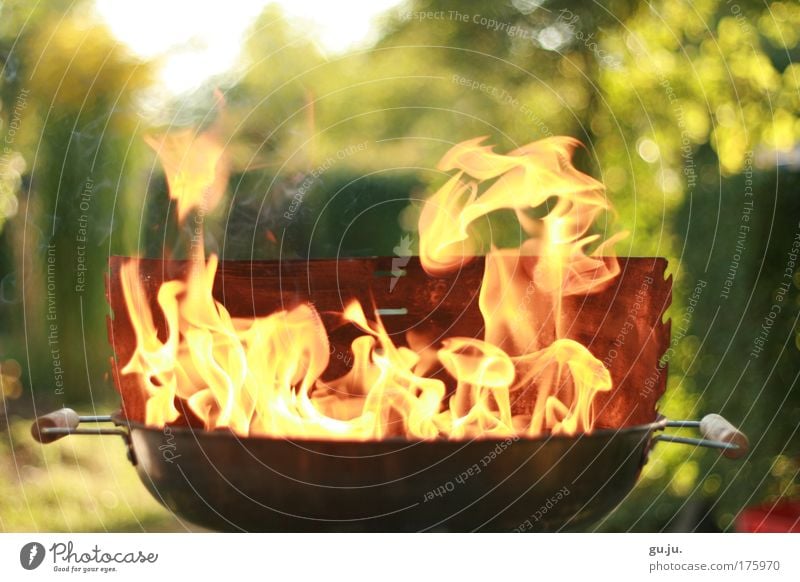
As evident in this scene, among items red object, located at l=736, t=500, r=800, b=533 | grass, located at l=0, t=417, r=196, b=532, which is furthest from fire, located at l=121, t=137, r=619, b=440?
red object, located at l=736, t=500, r=800, b=533

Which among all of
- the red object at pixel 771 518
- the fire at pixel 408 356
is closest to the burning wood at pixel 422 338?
the fire at pixel 408 356

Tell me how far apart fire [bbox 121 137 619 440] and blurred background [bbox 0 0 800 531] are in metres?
0.38

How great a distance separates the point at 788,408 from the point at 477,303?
91cm

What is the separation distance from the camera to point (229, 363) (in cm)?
153

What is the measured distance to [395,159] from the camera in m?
2.05

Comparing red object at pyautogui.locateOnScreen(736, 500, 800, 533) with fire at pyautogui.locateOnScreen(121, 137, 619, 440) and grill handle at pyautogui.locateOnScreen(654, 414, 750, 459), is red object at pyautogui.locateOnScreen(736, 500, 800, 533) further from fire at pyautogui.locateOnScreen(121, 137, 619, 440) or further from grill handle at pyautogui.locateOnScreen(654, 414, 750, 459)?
fire at pyautogui.locateOnScreen(121, 137, 619, 440)

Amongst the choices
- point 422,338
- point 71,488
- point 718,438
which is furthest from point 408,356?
point 71,488

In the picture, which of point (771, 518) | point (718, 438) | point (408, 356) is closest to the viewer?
point (718, 438)

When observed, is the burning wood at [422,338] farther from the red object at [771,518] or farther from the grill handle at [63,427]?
the red object at [771,518]

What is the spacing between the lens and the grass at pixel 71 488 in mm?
2004

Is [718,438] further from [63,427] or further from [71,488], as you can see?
[71,488]

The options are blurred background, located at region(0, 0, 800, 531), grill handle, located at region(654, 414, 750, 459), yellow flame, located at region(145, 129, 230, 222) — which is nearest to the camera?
grill handle, located at region(654, 414, 750, 459)

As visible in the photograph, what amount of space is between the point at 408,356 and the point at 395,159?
2.03 feet

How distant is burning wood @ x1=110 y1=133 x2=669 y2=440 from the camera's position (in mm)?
1525
